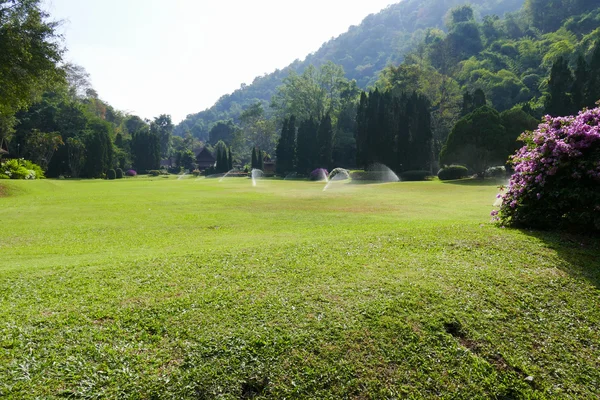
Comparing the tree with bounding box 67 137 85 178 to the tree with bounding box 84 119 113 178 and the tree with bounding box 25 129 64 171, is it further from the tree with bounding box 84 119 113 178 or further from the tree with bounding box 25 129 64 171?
the tree with bounding box 25 129 64 171

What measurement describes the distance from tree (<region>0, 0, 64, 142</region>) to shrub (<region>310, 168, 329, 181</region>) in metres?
30.2

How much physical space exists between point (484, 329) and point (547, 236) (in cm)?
332

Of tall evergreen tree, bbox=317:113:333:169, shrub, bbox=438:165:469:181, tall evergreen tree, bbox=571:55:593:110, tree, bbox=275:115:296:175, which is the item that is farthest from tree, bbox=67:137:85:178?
tall evergreen tree, bbox=571:55:593:110

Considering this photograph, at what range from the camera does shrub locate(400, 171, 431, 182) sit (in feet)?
125

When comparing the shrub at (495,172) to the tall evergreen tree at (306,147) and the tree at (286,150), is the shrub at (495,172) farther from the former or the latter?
the tree at (286,150)

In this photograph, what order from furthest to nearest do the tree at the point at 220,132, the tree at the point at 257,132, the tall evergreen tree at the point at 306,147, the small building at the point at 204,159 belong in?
1. the tree at the point at 220,132
2. the tree at the point at 257,132
3. the small building at the point at 204,159
4. the tall evergreen tree at the point at 306,147

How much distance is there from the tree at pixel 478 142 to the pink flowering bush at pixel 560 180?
27353 mm

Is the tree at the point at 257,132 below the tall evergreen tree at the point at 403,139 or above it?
above

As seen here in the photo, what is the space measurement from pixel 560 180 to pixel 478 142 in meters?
28.4

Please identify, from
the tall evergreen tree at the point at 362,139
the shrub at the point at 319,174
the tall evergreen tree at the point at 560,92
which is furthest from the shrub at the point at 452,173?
the shrub at the point at 319,174

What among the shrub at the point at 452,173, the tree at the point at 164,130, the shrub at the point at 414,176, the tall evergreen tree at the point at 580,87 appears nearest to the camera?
the tall evergreen tree at the point at 580,87

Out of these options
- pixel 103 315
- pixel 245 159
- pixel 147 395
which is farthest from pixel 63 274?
pixel 245 159

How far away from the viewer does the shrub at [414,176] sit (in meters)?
38.2

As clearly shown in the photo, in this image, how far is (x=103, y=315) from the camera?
3.42 meters
